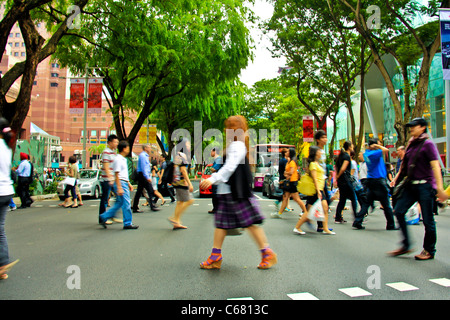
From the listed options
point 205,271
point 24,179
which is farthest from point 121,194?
point 24,179

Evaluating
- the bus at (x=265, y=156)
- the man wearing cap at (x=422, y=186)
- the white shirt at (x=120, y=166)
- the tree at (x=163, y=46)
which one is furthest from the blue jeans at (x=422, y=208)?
the bus at (x=265, y=156)

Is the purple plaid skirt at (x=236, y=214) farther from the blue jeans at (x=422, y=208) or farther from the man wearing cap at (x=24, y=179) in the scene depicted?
the man wearing cap at (x=24, y=179)

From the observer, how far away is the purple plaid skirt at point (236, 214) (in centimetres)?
450

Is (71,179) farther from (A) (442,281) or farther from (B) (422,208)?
(A) (442,281)

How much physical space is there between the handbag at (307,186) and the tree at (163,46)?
31.3 ft

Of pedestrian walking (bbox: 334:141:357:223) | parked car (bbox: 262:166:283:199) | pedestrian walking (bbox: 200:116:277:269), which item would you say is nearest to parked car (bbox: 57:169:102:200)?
parked car (bbox: 262:166:283:199)

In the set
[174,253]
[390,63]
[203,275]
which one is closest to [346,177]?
[174,253]

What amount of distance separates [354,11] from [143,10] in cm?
795

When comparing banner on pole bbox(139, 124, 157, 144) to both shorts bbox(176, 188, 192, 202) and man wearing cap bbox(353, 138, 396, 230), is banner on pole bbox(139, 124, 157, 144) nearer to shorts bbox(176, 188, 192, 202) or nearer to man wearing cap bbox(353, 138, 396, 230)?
shorts bbox(176, 188, 192, 202)

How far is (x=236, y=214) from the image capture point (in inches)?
178

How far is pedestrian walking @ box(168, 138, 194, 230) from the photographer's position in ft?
25.6

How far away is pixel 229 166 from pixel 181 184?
348 cm
